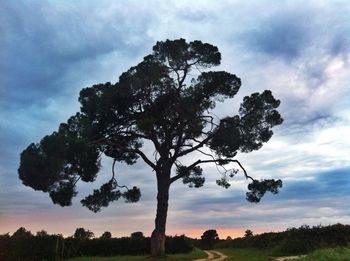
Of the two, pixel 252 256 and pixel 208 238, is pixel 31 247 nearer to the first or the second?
pixel 252 256

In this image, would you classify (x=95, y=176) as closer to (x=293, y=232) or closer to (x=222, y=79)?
(x=222, y=79)

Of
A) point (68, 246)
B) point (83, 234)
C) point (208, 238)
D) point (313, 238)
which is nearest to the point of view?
point (313, 238)

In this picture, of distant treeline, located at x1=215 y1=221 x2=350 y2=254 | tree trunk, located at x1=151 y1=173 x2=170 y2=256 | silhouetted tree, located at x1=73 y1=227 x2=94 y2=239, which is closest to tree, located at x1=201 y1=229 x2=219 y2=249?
silhouetted tree, located at x1=73 y1=227 x2=94 y2=239

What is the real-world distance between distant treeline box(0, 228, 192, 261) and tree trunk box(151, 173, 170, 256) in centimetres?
705

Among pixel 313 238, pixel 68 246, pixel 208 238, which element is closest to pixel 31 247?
pixel 68 246

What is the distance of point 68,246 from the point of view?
126ft

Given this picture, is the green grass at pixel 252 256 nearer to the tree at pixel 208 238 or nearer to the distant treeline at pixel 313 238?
the distant treeline at pixel 313 238

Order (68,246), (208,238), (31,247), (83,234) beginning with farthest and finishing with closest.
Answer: (208,238)
(83,234)
(68,246)
(31,247)

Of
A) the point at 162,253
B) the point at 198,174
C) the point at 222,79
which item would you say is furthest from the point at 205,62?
the point at 162,253

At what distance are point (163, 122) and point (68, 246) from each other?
12.4 m

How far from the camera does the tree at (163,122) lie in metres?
35.3

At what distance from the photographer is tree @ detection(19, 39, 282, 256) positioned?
3528 centimetres

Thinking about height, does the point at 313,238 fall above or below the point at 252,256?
above

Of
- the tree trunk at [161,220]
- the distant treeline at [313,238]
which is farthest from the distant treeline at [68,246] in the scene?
the distant treeline at [313,238]
